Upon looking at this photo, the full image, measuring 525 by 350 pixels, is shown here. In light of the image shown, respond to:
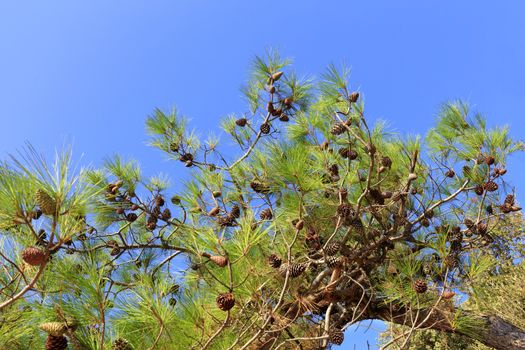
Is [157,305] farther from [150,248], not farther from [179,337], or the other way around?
[150,248]

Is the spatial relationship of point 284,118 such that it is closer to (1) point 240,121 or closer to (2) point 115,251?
(1) point 240,121

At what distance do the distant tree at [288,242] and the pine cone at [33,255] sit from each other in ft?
0.31

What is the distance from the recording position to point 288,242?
5.68ft

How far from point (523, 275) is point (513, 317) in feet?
1.62

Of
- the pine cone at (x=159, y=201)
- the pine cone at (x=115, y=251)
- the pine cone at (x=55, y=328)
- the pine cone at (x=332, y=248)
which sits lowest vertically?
the pine cone at (x=55, y=328)

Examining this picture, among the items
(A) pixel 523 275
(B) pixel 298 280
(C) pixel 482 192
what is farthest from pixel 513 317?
(B) pixel 298 280

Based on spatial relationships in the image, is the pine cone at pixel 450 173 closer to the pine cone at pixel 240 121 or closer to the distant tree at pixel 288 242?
the distant tree at pixel 288 242

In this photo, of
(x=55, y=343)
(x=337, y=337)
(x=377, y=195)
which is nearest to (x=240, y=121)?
(x=377, y=195)

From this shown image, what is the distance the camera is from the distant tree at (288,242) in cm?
102

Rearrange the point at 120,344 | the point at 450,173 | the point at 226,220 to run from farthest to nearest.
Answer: the point at 450,173, the point at 226,220, the point at 120,344

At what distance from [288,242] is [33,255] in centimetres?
114

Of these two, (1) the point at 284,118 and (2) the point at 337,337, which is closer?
(2) the point at 337,337

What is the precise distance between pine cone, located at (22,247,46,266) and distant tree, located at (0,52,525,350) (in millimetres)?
95

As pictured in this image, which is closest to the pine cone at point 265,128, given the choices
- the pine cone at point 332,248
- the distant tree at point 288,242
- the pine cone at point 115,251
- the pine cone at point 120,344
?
the distant tree at point 288,242
